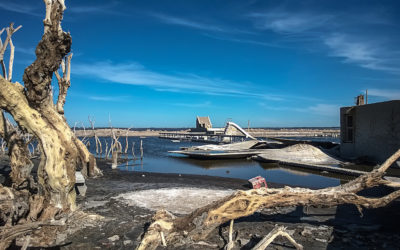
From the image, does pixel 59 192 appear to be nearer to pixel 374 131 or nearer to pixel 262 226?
pixel 262 226

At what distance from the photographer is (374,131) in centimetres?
1702

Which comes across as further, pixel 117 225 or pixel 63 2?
pixel 117 225

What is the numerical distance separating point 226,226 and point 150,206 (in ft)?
9.49

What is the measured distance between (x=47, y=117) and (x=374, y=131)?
58.1 feet

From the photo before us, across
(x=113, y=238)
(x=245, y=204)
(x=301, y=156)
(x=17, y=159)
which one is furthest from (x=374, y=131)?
(x=17, y=159)

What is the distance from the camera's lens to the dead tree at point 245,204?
536cm

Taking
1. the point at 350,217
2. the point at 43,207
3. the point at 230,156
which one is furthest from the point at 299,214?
the point at 230,156

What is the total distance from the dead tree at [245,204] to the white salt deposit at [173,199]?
7.09 feet

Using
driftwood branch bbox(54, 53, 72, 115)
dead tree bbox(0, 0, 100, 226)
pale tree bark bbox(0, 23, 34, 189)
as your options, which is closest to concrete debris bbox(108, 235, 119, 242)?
dead tree bbox(0, 0, 100, 226)

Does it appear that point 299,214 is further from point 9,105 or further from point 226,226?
point 9,105

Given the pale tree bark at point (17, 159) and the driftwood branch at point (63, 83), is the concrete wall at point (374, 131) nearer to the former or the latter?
the driftwood branch at point (63, 83)

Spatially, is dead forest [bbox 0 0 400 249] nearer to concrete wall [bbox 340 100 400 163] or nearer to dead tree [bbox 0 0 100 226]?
dead tree [bbox 0 0 100 226]

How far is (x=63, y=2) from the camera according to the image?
19.4 ft

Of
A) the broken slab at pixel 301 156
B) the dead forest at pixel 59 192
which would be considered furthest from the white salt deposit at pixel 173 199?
the broken slab at pixel 301 156
